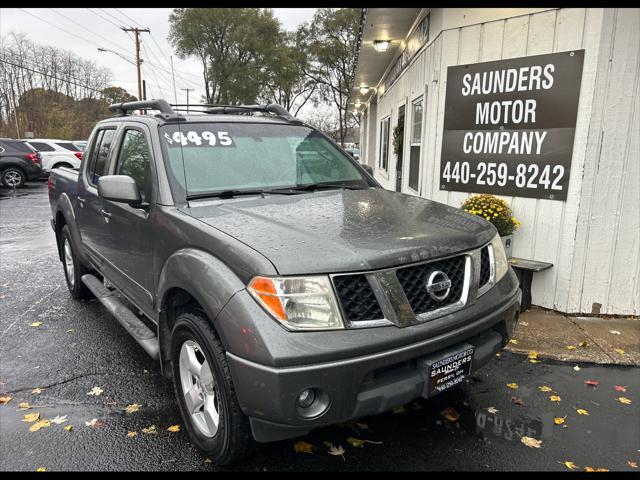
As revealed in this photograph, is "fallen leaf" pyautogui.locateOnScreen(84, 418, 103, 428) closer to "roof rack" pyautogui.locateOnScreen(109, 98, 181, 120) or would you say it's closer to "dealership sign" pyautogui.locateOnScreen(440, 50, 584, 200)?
"roof rack" pyautogui.locateOnScreen(109, 98, 181, 120)

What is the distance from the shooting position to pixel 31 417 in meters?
3.02

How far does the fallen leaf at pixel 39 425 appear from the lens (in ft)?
9.48

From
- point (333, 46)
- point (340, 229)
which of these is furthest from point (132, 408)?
point (333, 46)

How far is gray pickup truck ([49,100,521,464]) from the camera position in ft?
6.62

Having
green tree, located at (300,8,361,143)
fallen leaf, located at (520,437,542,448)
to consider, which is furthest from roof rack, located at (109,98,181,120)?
green tree, located at (300,8,361,143)

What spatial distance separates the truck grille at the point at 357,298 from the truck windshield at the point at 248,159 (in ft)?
4.13

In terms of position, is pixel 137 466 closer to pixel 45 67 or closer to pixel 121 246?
pixel 121 246

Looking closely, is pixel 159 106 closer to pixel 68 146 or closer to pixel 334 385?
pixel 334 385

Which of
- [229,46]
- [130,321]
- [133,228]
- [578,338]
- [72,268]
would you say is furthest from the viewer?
[229,46]

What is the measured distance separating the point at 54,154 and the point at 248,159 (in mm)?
19780

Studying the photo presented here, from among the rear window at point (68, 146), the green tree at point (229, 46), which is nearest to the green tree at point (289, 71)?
the green tree at point (229, 46)

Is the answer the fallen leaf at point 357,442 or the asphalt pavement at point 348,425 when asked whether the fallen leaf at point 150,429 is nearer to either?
the asphalt pavement at point 348,425

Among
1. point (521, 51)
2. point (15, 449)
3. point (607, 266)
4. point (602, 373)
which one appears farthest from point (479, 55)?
point (15, 449)

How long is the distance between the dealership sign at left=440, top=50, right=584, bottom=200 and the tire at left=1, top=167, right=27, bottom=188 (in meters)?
17.1
